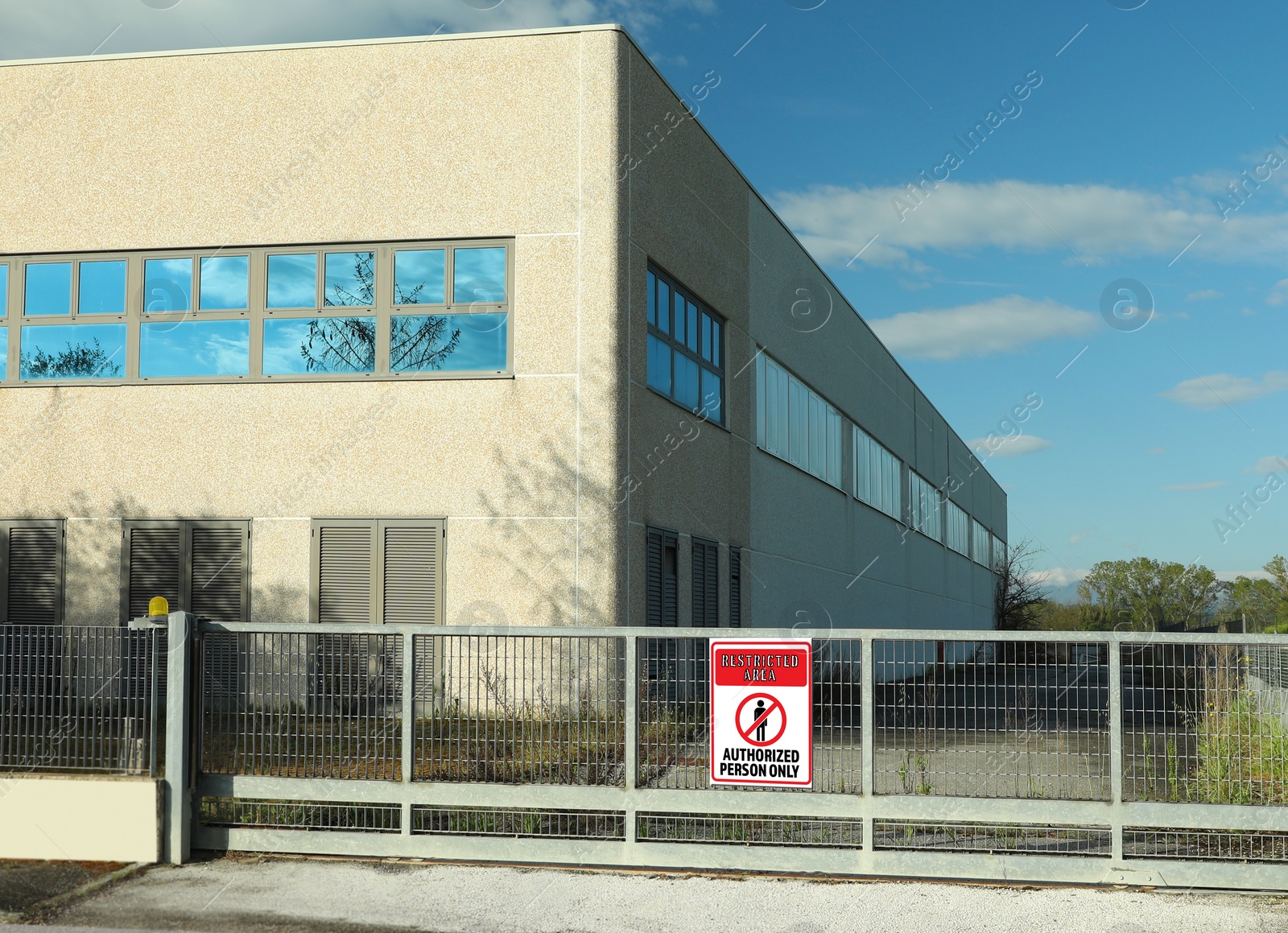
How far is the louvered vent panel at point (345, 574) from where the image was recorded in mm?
15508

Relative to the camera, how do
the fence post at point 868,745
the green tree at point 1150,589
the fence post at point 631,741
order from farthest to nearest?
the green tree at point 1150,589 < the fence post at point 631,741 < the fence post at point 868,745

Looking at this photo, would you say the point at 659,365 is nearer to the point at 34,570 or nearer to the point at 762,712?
the point at 34,570

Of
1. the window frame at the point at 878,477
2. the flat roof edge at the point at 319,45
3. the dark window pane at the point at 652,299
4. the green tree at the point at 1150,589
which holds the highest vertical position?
the flat roof edge at the point at 319,45

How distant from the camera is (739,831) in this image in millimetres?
9227

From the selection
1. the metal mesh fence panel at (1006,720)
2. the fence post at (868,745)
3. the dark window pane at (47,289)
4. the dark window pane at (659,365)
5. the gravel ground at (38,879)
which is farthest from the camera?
the dark window pane at (659,365)

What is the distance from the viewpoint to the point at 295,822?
363 inches

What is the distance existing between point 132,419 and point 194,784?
333 inches

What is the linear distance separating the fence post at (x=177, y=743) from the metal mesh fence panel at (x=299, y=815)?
0.88 feet

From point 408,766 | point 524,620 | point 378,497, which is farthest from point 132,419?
point 408,766

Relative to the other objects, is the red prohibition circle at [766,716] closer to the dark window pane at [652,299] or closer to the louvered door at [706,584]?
the dark window pane at [652,299]

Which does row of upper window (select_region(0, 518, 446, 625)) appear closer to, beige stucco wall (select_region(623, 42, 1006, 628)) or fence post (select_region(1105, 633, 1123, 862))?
beige stucco wall (select_region(623, 42, 1006, 628))

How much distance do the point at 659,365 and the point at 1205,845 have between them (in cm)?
1033

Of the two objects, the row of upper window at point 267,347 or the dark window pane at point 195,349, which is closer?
→ the row of upper window at point 267,347

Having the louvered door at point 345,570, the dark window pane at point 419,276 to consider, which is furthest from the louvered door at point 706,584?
the dark window pane at point 419,276
